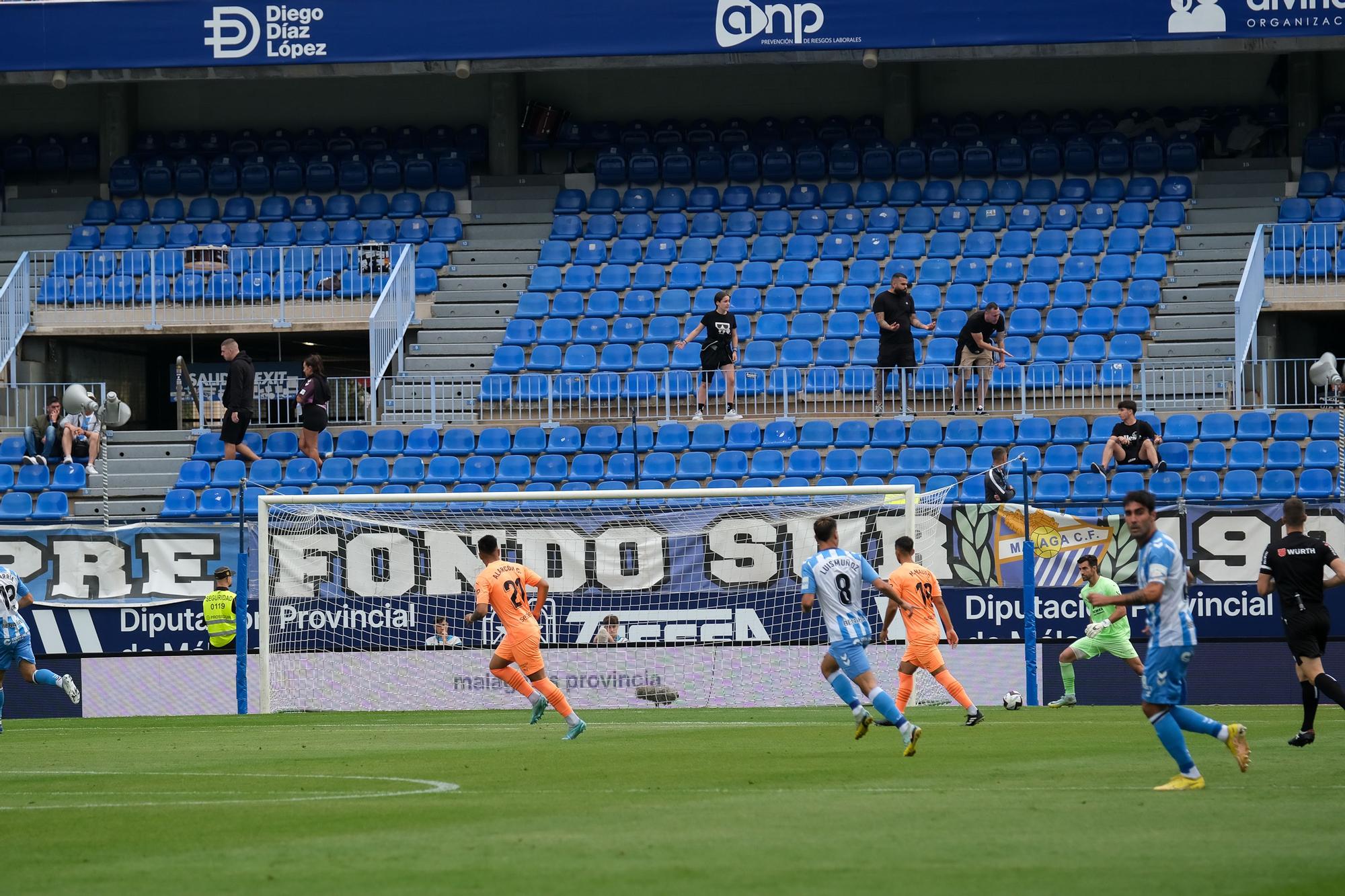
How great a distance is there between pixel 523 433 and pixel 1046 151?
459 inches

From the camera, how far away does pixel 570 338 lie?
96.6 feet

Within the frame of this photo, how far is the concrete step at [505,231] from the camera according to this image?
33.1 metres

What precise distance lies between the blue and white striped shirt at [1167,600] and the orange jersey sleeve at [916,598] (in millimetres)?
5990

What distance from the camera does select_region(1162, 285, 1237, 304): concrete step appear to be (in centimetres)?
2927

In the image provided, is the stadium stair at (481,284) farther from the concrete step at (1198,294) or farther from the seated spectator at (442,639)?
the concrete step at (1198,294)

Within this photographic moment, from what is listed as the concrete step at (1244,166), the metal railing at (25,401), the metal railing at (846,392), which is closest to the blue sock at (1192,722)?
the metal railing at (846,392)

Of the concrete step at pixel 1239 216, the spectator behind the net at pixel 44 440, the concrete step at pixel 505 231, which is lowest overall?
the spectator behind the net at pixel 44 440

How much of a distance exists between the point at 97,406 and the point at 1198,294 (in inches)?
696

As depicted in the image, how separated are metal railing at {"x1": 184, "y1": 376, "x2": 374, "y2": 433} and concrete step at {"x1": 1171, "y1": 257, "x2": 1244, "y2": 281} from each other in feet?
43.9

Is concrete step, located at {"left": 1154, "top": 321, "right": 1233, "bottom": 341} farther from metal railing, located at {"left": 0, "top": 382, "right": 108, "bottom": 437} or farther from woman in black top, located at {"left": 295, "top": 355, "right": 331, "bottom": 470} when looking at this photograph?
metal railing, located at {"left": 0, "top": 382, "right": 108, "bottom": 437}

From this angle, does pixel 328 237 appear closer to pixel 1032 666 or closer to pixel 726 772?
pixel 1032 666

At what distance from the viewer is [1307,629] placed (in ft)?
49.1

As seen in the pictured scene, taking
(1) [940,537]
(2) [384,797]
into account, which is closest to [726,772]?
A: (2) [384,797]

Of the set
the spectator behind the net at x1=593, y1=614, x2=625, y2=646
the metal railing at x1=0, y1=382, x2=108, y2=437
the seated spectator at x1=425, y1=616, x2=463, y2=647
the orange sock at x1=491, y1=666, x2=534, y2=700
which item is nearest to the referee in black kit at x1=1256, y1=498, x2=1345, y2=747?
the orange sock at x1=491, y1=666, x2=534, y2=700
